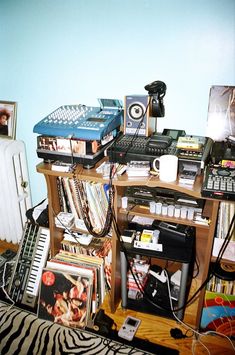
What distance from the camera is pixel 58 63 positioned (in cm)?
199

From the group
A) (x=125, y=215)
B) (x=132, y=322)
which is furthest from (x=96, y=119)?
(x=132, y=322)

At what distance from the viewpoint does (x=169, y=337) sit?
178cm

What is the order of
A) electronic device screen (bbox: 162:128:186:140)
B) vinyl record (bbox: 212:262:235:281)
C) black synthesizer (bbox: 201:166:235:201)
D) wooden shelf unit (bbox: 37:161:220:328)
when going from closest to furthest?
black synthesizer (bbox: 201:166:235:201), wooden shelf unit (bbox: 37:161:220:328), vinyl record (bbox: 212:262:235:281), electronic device screen (bbox: 162:128:186:140)

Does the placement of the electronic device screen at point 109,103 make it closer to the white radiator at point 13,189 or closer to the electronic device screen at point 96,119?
the electronic device screen at point 96,119

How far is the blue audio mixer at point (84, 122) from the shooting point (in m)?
1.56

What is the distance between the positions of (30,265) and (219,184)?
137 centimetres

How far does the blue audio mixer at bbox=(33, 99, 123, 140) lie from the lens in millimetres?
1560

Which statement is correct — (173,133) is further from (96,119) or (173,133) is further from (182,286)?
(182,286)

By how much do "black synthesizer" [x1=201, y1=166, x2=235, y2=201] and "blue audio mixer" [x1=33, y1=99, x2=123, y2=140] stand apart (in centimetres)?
56

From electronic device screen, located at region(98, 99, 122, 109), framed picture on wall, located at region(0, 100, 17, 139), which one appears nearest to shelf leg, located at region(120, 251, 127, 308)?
electronic device screen, located at region(98, 99, 122, 109)

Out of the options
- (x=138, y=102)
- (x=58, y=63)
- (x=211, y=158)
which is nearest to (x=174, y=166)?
(x=211, y=158)

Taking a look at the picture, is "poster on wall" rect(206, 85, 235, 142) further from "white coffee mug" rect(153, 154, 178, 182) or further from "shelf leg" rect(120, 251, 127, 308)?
"shelf leg" rect(120, 251, 127, 308)

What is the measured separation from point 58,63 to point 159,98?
77 centimetres

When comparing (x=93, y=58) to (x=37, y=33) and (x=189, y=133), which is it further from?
(x=189, y=133)
